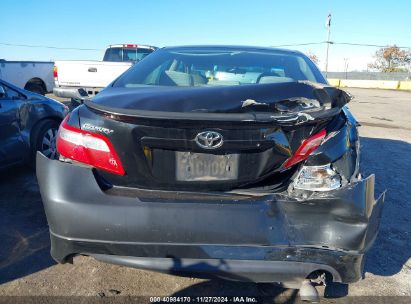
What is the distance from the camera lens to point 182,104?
1985 mm

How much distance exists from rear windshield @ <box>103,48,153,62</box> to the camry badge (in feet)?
38.1

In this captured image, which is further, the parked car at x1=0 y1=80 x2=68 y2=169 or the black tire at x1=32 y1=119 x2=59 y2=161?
the black tire at x1=32 y1=119 x2=59 y2=161

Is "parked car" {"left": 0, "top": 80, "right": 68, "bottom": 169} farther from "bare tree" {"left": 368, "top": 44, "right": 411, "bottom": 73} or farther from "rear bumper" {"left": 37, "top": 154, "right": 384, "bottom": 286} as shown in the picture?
"bare tree" {"left": 368, "top": 44, "right": 411, "bottom": 73}

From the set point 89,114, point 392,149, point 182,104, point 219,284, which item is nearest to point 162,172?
point 182,104

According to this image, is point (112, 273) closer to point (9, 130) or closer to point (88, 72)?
point (9, 130)

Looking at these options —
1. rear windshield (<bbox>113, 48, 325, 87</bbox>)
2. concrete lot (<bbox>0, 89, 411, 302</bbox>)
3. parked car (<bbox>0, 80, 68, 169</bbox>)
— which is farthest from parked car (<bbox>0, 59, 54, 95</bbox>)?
rear windshield (<bbox>113, 48, 325, 87</bbox>)

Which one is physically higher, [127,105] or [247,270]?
[127,105]

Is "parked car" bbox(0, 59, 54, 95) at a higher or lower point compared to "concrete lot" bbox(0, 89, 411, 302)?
higher

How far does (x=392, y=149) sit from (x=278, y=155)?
588cm

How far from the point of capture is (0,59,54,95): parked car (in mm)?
11641

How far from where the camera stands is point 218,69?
3.09 metres

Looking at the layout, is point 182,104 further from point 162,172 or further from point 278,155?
point 278,155

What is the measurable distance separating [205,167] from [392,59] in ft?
249

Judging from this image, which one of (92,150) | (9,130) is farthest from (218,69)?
(9,130)
